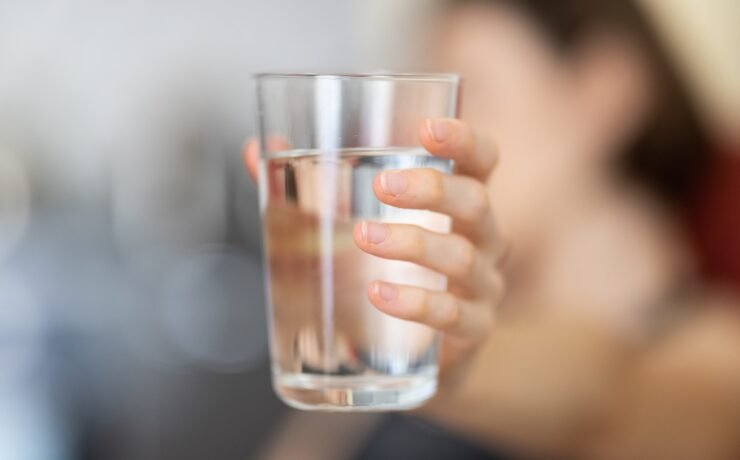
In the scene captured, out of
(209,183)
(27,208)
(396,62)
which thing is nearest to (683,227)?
(396,62)

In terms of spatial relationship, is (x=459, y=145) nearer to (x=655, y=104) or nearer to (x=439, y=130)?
(x=439, y=130)

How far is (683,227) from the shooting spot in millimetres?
1793

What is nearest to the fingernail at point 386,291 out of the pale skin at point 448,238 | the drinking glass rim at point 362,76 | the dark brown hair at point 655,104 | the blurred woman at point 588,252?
the pale skin at point 448,238

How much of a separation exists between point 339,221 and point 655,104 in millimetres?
1339

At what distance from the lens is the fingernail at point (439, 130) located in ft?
1.75

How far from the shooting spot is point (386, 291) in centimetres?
53

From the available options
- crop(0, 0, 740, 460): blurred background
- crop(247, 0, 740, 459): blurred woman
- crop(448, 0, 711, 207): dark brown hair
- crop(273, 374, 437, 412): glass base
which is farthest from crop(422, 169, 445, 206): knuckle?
crop(0, 0, 740, 460): blurred background

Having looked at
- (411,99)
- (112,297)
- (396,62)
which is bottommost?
(112,297)

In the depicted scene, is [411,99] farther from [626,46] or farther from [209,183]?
[209,183]

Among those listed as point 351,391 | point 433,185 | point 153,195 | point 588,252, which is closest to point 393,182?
point 433,185

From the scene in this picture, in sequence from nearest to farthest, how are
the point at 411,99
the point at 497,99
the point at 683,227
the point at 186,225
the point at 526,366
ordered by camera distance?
the point at 411,99
the point at 526,366
the point at 497,99
the point at 683,227
the point at 186,225

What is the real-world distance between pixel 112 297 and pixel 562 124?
4.09 feet

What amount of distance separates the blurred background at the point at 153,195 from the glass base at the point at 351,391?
4.45ft

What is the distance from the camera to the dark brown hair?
5.39ft
